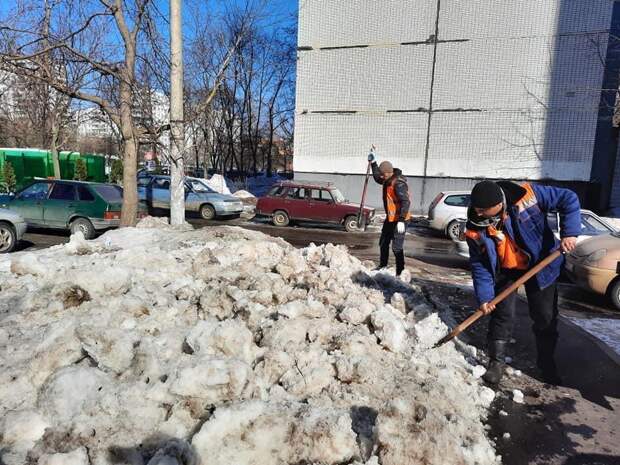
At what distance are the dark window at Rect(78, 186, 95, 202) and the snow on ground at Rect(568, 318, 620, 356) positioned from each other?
9.90m

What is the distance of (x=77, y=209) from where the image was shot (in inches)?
406

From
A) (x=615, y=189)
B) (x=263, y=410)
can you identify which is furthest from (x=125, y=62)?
(x=615, y=189)

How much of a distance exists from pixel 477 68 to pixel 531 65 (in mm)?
2001

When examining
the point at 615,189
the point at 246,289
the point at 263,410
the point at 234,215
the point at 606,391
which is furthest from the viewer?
the point at 615,189

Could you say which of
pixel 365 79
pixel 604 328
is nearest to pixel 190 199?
pixel 365 79

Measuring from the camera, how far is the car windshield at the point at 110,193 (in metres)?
10.4

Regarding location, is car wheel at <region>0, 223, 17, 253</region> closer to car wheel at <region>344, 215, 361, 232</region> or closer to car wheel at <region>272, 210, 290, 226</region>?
car wheel at <region>272, 210, 290, 226</region>

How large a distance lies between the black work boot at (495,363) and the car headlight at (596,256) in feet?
12.2

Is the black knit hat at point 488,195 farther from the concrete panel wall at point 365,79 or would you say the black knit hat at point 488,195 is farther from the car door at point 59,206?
the concrete panel wall at point 365,79

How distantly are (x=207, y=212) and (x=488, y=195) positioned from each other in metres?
13.4

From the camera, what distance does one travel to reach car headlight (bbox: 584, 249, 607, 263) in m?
6.41

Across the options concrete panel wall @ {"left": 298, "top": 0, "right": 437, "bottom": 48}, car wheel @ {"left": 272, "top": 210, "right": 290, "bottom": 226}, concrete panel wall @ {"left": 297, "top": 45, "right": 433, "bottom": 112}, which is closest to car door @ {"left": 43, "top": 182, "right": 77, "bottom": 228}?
car wheel @ {"left": 272, "top": 210, "right": 290, "bottom": 226}

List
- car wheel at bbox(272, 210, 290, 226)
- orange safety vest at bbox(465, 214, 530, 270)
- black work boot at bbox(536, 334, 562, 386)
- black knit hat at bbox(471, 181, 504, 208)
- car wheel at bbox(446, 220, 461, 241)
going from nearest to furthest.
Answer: black knit hat at bbox(471, 181, 504, 208) → orange safety vest at bbox(465, 214, 530, 270) → black work boot at bbox(536, 334, 562, 386) → car wheel at bbox(446, 220, 461, 241) → car wheel at bbox(272, 210, 290, 226)

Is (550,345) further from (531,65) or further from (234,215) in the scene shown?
(531,65)
